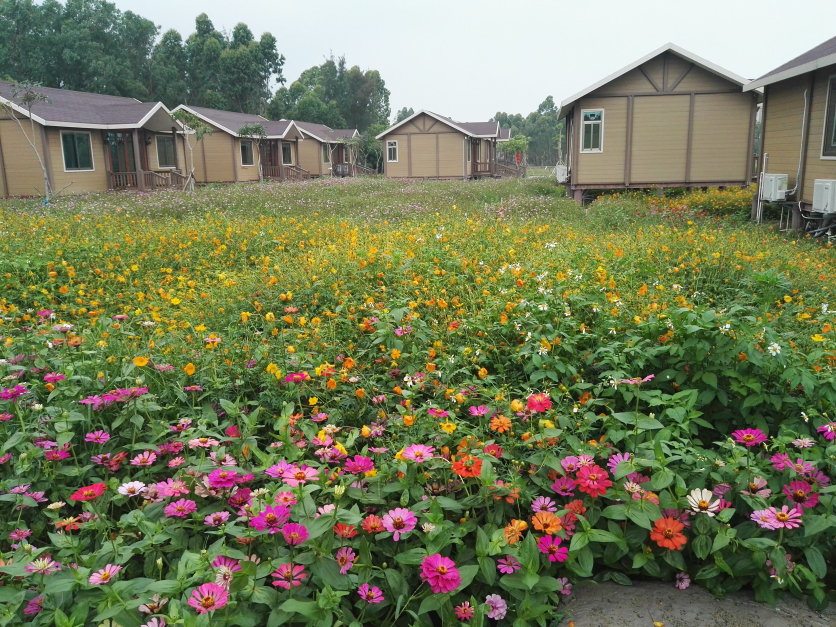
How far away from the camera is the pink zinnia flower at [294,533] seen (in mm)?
2156

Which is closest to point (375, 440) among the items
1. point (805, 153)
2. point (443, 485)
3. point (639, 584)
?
point (443, 485)

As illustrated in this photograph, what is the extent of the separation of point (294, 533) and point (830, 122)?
1221cm

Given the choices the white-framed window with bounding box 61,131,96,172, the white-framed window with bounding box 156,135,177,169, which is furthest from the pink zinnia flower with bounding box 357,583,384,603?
the white-framed window with bounding box 156,135,177,169

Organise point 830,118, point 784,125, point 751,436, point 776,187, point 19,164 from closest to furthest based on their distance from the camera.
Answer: point 751,436 < point 830,118 < point 776,187 < point 784,125 < point 19,164

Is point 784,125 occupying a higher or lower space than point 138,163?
higher

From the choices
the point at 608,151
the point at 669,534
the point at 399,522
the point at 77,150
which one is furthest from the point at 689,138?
the point at 77,150

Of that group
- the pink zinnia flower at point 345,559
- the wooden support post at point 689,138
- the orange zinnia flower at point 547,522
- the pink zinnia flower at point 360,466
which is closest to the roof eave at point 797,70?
the wooden support post at point 689,138

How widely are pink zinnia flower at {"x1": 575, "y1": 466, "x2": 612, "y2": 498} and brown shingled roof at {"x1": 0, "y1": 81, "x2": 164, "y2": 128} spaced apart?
22.5 metres

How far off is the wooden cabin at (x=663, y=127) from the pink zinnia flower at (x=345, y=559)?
54.1 feet

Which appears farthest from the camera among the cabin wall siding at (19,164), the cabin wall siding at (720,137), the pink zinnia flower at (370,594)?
the cabin wall siding at (19,164)

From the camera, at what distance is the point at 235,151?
31891mm

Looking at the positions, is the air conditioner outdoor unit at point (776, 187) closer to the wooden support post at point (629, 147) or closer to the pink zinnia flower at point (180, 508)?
the wooden support post at point (629, 147)

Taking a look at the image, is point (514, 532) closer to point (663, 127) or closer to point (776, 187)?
point (776, 187)

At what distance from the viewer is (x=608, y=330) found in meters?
3.89
